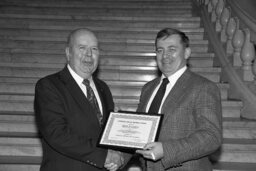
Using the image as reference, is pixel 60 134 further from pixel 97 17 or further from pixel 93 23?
pixel 97 17

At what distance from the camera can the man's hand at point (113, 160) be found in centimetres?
252

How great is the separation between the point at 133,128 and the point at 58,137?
0.49m

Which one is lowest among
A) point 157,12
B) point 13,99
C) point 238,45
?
point 13,99

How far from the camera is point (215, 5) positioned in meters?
6.87

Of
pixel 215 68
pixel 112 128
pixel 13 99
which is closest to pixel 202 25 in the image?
pixel 215 68

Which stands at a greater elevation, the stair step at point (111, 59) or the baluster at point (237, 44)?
the baluster at point (237, 44)

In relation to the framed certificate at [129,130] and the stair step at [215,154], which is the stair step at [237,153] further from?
the framed certificate at [129,130]

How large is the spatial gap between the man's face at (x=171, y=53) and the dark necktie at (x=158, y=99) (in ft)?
0.27

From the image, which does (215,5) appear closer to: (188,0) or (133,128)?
(188,0)

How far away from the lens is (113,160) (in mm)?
2557

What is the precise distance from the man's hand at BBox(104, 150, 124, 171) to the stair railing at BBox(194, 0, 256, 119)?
277cm

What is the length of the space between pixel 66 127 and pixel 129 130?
1.37 ft

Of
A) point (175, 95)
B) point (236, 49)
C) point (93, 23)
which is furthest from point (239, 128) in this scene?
point (93, 23)

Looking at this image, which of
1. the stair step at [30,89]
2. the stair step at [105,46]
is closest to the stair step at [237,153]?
the stair step at [30,89]
